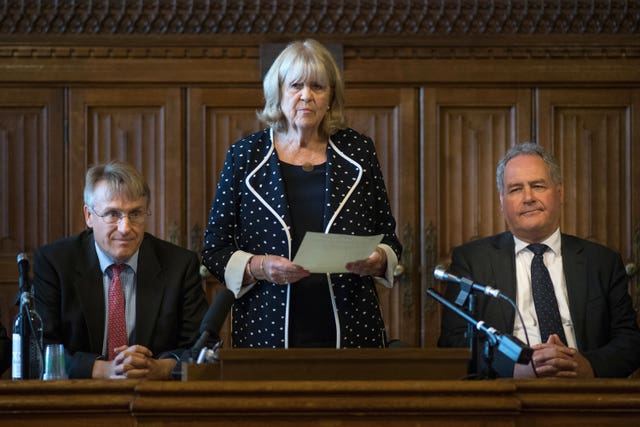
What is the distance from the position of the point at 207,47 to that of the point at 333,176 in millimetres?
2015

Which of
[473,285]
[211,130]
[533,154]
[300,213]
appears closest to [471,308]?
[473,285]

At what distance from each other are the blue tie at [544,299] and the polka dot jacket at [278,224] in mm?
567

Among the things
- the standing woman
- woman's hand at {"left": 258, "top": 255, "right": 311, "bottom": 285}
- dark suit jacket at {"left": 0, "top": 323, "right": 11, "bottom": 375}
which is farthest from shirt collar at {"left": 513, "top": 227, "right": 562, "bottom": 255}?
dark suit jacket at {"left": 0, "top": 323, "right": 11, "bottom": 375}

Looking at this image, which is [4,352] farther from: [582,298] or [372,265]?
[582,298]

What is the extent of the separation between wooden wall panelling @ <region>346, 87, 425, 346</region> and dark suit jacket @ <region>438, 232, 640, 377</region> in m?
1.40

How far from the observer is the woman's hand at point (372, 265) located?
2863 mm

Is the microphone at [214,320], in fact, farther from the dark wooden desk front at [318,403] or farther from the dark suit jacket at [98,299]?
Result: the dark suit jacket at [98,299]

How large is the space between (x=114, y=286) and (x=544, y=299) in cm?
138

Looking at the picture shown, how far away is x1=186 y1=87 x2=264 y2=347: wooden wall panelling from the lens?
4871 mm

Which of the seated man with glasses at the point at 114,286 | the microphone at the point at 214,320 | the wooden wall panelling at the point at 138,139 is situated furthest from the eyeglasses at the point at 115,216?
the wooden wall panelling at the point at 138,139

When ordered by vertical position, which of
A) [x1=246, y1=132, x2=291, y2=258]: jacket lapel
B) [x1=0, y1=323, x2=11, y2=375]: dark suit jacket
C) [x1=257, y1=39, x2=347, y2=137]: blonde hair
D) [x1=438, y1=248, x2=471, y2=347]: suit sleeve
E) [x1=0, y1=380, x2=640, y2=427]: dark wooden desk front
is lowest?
[x1=0, y1=380, x2=640, y2=427]: dark wooden desk front

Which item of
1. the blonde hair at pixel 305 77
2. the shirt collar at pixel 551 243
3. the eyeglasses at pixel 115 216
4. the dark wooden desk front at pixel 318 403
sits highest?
the blonde hair at pixel 305 77

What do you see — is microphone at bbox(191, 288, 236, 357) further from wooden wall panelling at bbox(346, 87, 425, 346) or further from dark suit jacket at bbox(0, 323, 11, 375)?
wooden wall panelling at bbox(346, 87, 425, 346)

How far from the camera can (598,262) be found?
3.42 metres
